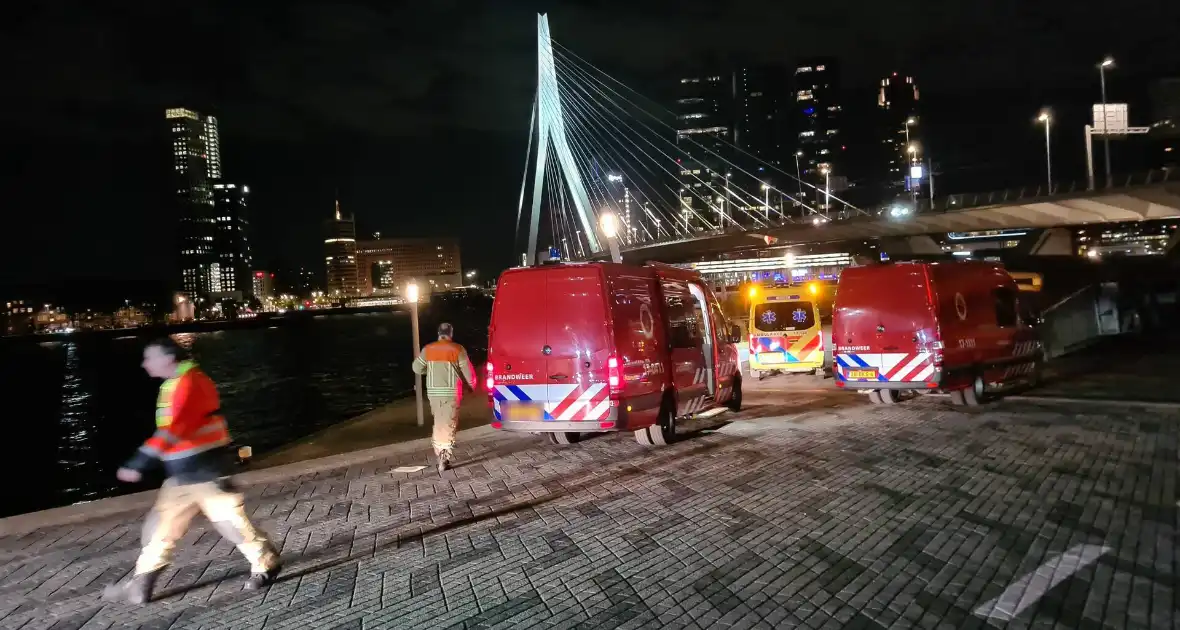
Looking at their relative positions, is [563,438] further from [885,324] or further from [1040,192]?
[1040,192]

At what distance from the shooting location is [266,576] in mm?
5715

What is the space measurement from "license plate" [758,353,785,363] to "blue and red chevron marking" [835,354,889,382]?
5.60 meters

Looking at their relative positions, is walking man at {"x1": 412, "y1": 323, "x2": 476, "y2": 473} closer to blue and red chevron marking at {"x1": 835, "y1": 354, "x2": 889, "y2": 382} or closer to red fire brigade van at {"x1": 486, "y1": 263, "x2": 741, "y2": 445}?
red fire brigade van at {"x1": 486, "y1": 263, "x2": 741, "y2": 445}

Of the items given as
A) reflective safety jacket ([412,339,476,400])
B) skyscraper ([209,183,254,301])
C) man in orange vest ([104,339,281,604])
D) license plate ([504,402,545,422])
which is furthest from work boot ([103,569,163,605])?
Result: skyscraper ([209,183,254,301])

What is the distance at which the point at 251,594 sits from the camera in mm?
5582

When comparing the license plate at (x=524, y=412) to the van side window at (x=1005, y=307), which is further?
the van side window at (x=1005, y=307)

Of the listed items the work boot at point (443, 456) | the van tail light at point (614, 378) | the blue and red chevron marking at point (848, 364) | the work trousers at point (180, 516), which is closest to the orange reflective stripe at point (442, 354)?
the work boot at point (443, 456)

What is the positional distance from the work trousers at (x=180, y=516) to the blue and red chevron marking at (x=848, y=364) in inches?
408

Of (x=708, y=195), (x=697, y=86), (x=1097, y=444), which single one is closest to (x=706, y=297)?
(x=1097, y=444)

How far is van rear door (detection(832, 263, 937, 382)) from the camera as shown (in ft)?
42.5

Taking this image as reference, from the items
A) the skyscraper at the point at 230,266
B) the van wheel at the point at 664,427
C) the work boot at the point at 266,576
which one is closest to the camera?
the work boot at the point at 266,576

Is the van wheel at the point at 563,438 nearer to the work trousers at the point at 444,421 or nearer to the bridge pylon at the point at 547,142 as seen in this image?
the work trousers at the point at 444,421

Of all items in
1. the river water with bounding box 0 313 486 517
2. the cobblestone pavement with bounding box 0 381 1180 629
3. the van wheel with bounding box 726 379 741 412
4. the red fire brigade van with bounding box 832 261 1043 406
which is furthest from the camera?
the river water with bounding box 0 313 486 517

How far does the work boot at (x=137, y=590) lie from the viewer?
5391 millimetres
